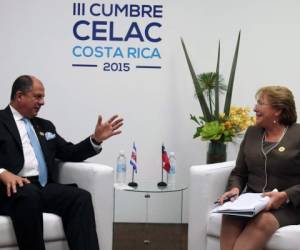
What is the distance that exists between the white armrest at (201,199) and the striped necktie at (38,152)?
0.96 m

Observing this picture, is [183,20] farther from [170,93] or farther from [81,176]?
[81,176]

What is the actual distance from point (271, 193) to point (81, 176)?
1212 millimetres

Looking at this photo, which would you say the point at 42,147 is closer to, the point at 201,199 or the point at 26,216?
the point at 26,216

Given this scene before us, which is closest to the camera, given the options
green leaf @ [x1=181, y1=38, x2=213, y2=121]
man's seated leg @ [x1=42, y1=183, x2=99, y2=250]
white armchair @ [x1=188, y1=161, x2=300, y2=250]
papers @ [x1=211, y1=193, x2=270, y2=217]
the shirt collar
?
papers @ [x1=211, y1=193, x2=270, y2=217]

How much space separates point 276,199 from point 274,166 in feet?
0.87

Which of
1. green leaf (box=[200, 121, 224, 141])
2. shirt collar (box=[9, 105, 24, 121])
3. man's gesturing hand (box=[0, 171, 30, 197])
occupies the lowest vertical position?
man's gesturing hand (box=[0, 171, 30, 197])

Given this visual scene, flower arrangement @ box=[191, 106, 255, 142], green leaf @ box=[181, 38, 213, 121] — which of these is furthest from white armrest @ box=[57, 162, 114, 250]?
green leaf @ box=[181, 38, 213, 121]

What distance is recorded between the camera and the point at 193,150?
4887mm

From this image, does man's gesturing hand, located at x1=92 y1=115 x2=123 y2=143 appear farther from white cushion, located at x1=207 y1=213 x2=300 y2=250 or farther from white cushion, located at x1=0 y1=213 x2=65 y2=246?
white cushion, located at x1=207 y1=213 x2=300 y2=250

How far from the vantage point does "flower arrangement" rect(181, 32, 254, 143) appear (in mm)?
4148

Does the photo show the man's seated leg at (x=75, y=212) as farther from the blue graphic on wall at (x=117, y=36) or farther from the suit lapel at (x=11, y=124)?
the blue graphic on wall at (x=117, y=36)

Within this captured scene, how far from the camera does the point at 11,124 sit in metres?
3.49

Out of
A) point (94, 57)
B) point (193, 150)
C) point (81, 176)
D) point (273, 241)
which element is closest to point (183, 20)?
point (94, 57)

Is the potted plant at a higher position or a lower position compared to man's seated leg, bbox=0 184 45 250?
higher
